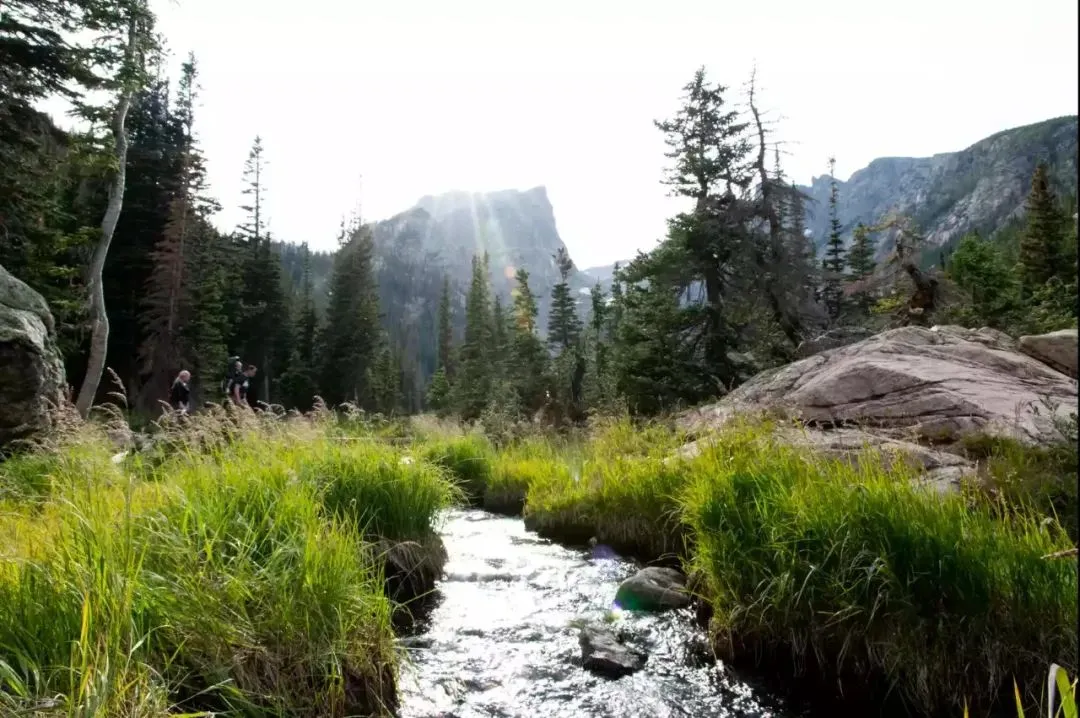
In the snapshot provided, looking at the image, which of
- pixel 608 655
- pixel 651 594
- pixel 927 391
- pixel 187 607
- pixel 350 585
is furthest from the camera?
pixel 927 391

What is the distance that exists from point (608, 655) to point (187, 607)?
2776 mm

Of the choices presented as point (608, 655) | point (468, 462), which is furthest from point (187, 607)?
point (468, 462)

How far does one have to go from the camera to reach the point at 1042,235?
Answer: 101 feet

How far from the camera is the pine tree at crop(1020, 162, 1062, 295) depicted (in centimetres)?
2973

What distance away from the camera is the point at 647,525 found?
23.2 ft

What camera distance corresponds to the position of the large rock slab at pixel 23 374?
8609mm

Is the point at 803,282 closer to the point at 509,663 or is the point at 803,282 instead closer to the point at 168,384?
the point at 509,663

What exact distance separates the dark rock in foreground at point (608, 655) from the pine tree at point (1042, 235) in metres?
35.2

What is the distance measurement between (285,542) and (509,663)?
6.29 feet

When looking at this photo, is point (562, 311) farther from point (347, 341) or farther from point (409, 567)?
point (409, 567)

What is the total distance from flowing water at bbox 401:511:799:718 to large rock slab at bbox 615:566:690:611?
134 millimetres

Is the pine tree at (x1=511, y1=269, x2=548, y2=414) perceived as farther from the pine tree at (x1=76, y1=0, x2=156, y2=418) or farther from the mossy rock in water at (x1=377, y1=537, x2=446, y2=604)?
the mossy rock in water at (x1=377, y1=537, x2=446, y2=604)

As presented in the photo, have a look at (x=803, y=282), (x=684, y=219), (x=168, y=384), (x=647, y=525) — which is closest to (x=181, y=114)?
(x=168, y=384)

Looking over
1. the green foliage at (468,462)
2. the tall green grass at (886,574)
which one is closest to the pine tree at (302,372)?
the green foliage at (468,462)
